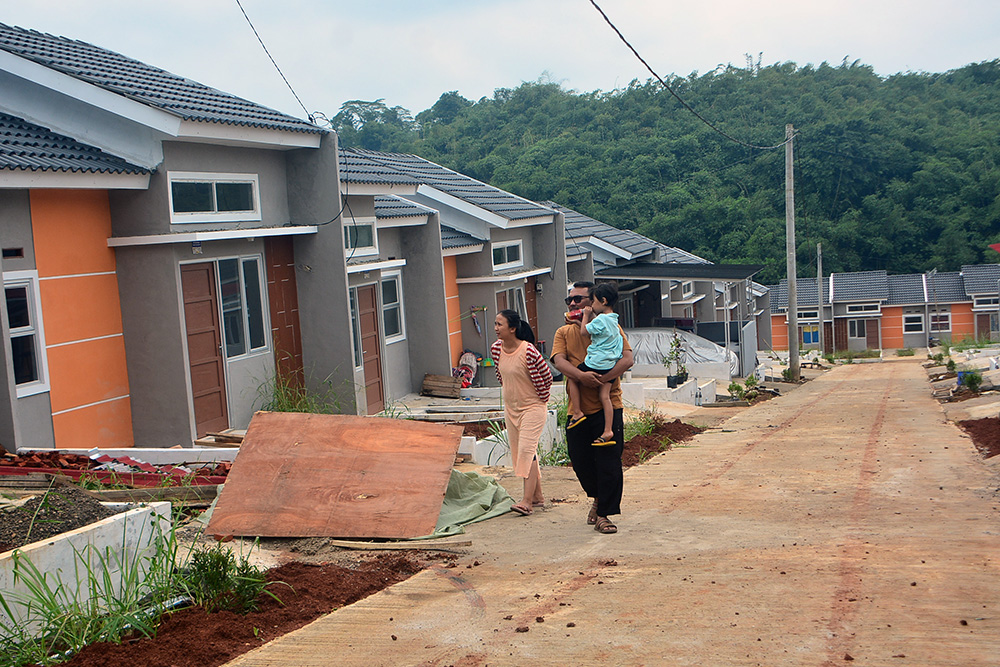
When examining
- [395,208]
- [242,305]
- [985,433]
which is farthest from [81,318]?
[985,433]

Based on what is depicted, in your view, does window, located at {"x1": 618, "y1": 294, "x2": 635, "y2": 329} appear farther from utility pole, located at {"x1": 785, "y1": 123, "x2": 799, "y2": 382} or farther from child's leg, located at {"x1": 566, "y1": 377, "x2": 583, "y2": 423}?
child's leg, located at {"x1": 566, "y1": 377, "x2": 583, "y2": 423}

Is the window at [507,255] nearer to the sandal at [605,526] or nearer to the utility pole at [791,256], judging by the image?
the utility pole at [791,256]

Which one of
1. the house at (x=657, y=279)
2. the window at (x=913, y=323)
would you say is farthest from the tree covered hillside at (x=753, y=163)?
the house at (x=657, y=279)

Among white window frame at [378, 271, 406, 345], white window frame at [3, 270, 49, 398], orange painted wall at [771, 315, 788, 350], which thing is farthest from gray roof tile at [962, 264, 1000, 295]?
white window frame at [3, 270, 49, 398]

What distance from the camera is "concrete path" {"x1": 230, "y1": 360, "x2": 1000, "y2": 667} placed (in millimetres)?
4199

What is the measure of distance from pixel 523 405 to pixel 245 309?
592cm

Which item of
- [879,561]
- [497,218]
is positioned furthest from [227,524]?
[497,218]

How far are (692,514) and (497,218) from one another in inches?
516

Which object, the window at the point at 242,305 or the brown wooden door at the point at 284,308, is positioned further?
the brown wooden door at the point at 284,308

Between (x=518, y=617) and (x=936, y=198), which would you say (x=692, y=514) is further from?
(x=936, y=198)

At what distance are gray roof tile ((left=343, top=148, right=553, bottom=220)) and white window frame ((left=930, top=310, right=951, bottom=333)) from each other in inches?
1401

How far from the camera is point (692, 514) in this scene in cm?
719

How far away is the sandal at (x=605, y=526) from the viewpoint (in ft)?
21.8

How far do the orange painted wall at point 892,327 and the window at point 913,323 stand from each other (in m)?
0.27
